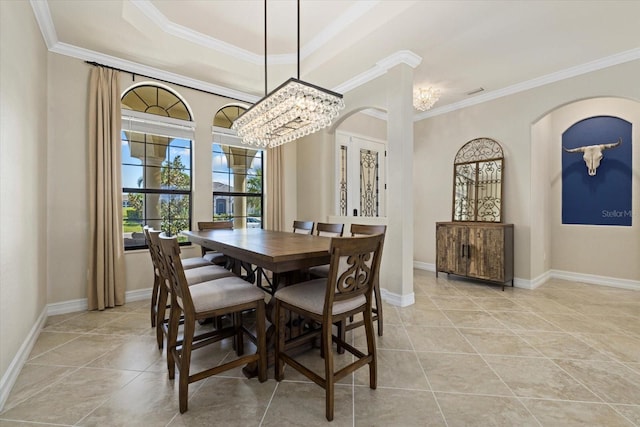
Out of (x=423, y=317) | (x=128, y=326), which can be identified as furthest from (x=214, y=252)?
(x=423, y=317)

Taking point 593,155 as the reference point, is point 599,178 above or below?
below

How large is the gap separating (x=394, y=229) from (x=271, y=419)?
7.54 ft

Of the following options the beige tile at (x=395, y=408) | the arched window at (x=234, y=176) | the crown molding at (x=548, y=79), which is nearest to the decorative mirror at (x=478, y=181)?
the crown molding at (x=548, y=79)

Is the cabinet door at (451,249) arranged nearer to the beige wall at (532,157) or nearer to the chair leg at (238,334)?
the beige wall at (532,157)

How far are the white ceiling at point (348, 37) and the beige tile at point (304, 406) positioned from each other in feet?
9.92

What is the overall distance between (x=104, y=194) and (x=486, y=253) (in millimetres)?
4865

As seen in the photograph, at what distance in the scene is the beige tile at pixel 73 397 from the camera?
154 centimetres

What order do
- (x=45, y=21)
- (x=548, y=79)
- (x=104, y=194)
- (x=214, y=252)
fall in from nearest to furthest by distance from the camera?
(x=45, y=21) → (x=104, y=194) → (x=214, y=252) → (x=548, y=79)

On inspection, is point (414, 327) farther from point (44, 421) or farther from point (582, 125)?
point (582, 125)

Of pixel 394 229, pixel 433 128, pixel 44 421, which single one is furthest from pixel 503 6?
pixel 44 421

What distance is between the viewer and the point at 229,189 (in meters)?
4.39

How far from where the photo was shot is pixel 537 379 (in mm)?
1855

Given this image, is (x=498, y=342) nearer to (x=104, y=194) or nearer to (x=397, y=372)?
(x=397, y=372)

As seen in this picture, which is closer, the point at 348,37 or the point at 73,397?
the point at 73,397
